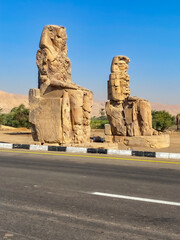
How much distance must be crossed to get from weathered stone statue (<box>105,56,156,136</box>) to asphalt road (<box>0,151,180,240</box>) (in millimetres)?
10375

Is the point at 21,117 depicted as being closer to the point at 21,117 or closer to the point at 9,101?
the point at 21,117

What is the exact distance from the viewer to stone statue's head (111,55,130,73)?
19656 mm

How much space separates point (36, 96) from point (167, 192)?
31.2 ft

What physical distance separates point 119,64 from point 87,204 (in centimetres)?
1632

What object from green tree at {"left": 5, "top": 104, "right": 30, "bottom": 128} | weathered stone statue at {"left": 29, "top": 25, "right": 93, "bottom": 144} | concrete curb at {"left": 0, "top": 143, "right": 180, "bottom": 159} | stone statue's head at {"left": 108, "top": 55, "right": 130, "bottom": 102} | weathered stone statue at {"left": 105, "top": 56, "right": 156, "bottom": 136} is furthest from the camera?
green tree at {"left": 5, "top": 104, "right": 30, "bottom": 128}

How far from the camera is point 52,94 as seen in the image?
1344 centimetres

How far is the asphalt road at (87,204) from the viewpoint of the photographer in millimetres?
3355

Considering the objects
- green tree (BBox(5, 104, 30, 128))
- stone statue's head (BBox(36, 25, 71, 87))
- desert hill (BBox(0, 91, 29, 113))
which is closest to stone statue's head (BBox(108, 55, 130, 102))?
stone statue's head (BBox(36, 25, 71, 87))

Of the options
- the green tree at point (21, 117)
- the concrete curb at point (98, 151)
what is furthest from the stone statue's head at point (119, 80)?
the green tree at point (21, 117)

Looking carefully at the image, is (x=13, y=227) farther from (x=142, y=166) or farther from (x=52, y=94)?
(x=52, y=94)

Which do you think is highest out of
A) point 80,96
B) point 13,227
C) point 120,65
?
point 120,65

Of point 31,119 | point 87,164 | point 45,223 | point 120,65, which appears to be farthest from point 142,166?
point 120,65

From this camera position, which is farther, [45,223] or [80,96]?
[80,96]

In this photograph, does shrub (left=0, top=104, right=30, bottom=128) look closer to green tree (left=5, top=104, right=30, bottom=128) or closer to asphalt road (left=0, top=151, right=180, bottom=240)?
green tree (left=5, top=104, right=30, bottom=128)
